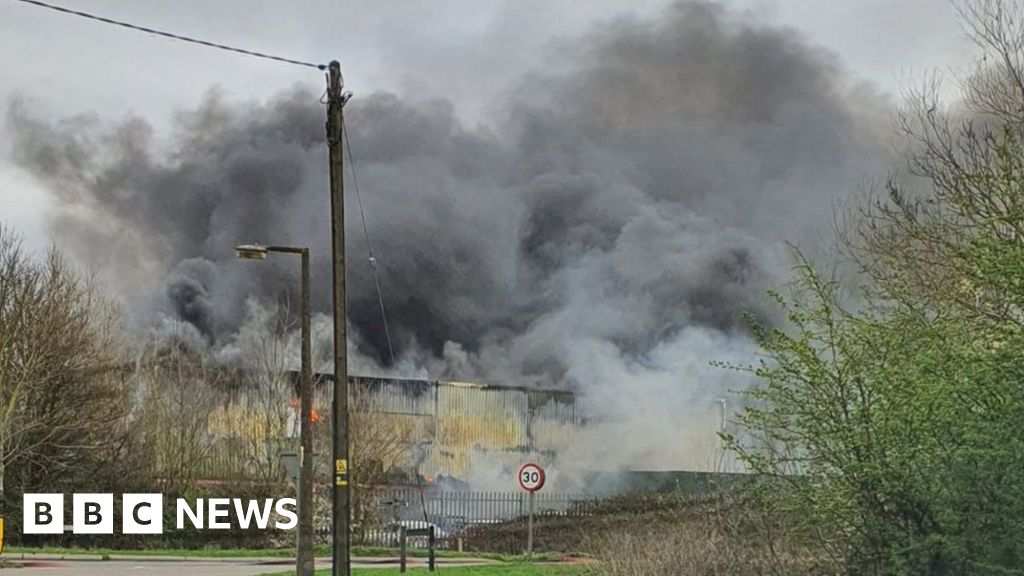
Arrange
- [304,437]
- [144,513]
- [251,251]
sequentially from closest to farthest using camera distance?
[251,251], [304,437], [144,513]

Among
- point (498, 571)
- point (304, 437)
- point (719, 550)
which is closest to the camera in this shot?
point (719, 550)

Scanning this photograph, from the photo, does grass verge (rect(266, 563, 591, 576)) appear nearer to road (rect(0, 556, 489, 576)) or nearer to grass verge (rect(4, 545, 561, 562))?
road (rect(0, 556, 489, 576))

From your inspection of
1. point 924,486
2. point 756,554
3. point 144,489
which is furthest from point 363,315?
point 924,486

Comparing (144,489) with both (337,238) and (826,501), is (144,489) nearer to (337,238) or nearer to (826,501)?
(337,238)

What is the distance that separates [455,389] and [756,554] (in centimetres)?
3882

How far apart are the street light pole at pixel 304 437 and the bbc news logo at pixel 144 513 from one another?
15342 millimetres

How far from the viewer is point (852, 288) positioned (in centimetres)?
1908

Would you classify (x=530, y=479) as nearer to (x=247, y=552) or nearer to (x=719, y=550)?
(x=247, y=552)

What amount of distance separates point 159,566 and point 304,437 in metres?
7.61

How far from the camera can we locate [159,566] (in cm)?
2870

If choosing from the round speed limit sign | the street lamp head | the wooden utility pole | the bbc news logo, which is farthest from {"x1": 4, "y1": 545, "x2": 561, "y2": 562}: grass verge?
the street lamp head

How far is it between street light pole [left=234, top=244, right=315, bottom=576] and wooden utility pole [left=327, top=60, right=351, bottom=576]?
7.41 ft

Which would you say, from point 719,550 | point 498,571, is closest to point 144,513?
point 498,571

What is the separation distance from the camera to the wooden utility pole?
19.8 meters
